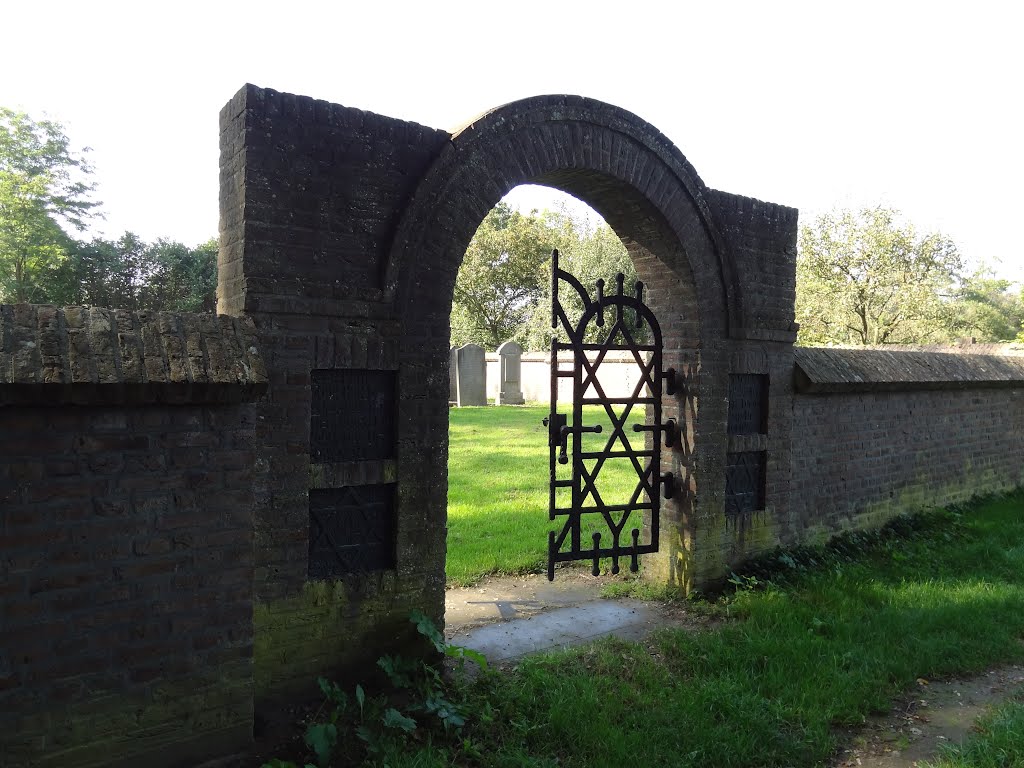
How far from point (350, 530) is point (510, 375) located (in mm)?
20665

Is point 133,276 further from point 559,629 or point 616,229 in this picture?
point 559,629

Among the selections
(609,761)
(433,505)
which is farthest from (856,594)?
(433,505)

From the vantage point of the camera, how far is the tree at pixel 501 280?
36.6m

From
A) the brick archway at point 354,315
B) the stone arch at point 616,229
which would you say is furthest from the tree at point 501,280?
the brick archway at point 354,315

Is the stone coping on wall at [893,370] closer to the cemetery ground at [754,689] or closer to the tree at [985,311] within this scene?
the cemetery ground at [754,689]

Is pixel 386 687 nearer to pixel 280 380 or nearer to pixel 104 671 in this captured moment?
pixel 104 671

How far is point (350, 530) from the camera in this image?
425cm

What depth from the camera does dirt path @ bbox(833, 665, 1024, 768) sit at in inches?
153

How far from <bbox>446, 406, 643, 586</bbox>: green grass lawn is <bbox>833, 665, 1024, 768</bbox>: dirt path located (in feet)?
10.9

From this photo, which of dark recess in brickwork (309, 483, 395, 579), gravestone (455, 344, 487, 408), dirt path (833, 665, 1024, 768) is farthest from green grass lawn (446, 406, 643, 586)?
gravestone (455, 344, 487, 408)

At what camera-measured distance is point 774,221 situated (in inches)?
261

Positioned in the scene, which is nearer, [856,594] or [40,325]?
[40,325]

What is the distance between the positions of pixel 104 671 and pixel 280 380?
5.27 ft

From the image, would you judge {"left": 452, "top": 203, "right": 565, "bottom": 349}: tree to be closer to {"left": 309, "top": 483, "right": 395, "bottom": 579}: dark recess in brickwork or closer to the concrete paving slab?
the concrete paving slab
